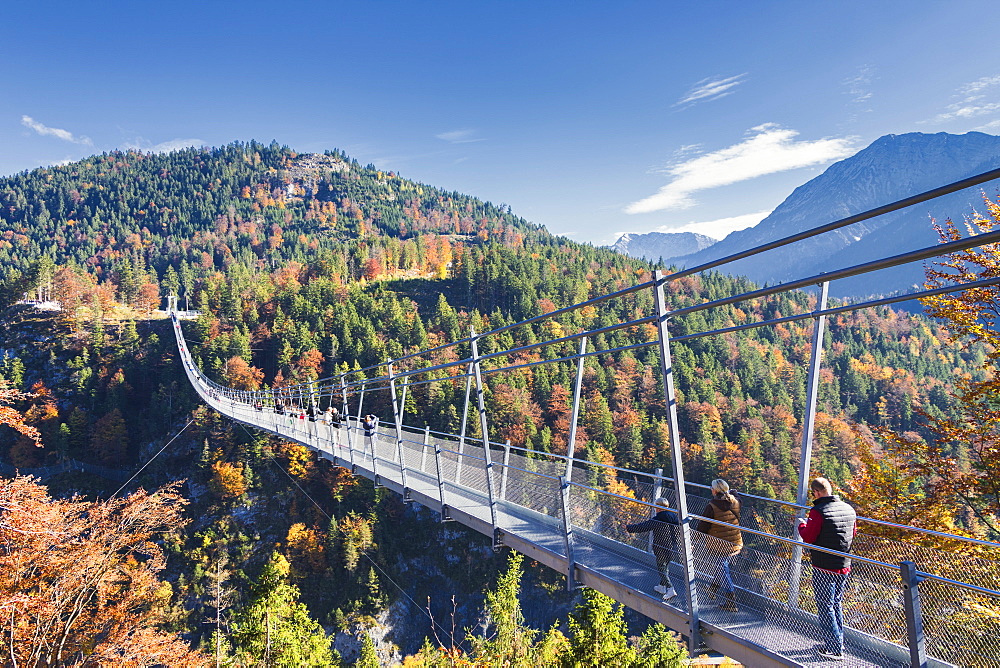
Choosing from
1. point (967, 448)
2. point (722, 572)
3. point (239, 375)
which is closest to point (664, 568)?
point (722, 572)

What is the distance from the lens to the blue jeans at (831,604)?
275 cm

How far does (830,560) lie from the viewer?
286 cm

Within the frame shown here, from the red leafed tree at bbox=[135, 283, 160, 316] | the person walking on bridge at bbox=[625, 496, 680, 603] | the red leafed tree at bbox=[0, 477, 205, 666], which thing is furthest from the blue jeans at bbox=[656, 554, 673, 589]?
the red leafed tree at bbox=[135, 283, 160, 316]

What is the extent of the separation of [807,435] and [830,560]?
682 mm

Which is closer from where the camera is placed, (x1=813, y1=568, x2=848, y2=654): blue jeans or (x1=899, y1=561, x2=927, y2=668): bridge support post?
(x1=899, y1=561, x2=927, y2=668): bridge support post

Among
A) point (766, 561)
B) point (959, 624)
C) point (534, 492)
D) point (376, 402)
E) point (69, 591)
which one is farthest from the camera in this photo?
point (376, 402)

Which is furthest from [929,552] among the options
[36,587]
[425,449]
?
[36,587]

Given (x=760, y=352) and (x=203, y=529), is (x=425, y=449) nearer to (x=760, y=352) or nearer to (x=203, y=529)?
(x=203, y=529)

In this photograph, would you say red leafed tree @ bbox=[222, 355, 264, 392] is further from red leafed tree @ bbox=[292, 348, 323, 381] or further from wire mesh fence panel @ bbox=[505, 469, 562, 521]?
wire mesh fence panel @ bbox=[505, 469, 562, 521]

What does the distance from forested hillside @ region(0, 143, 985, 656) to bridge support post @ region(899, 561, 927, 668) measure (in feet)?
50.2

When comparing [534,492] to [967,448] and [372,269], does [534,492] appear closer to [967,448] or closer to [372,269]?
[967,448]

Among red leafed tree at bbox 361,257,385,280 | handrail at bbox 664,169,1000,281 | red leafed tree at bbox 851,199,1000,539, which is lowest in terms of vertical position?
red leafed tree at bbox 851,199,1000,539

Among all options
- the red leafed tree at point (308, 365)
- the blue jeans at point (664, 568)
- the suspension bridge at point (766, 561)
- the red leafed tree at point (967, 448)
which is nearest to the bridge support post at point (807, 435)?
Result: the suspension bridge at point (766, 561)

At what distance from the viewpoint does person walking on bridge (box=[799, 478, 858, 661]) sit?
2758 millimetres
